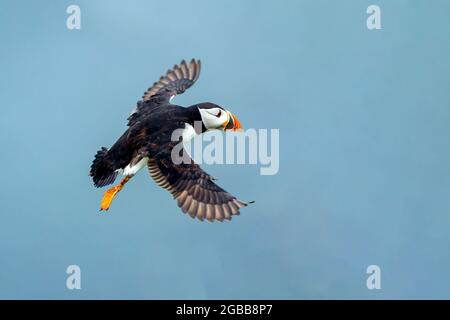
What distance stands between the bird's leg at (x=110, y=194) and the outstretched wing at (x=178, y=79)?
8.20 feet

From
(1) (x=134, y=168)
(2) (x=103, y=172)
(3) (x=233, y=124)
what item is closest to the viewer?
(1) (x=134, y=168)

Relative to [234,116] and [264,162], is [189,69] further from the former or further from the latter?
[264,162]

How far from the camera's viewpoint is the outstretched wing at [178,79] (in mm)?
12594

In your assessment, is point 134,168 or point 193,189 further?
point 134,168

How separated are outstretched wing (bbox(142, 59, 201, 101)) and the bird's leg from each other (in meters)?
2.50

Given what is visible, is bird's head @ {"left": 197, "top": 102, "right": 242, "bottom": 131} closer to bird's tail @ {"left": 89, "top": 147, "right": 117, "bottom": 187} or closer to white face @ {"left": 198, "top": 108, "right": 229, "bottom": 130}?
white face @ {"left": 198, "top": 108, "right": 229, "bottom": 130}

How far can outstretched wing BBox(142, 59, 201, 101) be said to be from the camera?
12594 millimetres

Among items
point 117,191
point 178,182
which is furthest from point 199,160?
point 117,191

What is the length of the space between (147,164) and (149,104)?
169 cm

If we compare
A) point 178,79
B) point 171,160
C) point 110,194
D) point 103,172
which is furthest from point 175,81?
point 110,194

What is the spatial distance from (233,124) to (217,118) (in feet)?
1.11

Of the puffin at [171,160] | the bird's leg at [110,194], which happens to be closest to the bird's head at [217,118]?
the puffin at [171,160]

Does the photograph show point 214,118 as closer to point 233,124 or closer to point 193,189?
point 233,124

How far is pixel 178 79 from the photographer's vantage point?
12.9 meters
